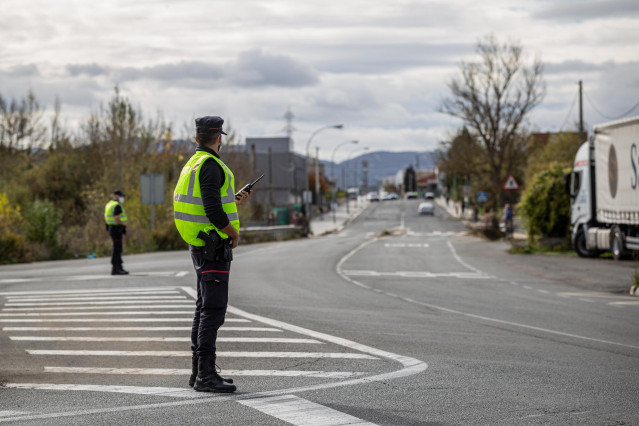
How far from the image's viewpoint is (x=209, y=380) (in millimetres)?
6262

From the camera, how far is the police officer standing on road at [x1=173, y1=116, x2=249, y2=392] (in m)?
6.17

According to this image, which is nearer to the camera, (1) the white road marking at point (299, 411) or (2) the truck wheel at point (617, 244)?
(1) the white road marking at point (299, 411)

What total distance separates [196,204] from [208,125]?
602 mm

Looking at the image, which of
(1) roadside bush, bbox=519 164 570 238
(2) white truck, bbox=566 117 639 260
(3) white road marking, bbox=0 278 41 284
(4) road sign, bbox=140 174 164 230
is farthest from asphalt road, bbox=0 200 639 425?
(4) road sign, bbox=140 174 164 230

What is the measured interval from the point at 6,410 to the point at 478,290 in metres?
12.7

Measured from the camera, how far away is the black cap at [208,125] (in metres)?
6.38

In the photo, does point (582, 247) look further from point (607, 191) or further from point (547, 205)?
point (547, 205)

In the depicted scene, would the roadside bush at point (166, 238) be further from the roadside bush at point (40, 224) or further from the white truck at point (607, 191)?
the white truck at point (607, 191)

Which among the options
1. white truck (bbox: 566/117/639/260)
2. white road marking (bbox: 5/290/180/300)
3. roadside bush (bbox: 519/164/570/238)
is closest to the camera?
white road marking (bbox: 5/290/180/300)

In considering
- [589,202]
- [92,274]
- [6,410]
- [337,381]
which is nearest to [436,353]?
[337,381]

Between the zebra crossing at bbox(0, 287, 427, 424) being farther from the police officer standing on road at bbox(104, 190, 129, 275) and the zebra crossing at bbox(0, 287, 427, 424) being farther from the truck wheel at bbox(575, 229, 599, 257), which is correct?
the truck wheel at bbox(575, 229, 599, 257)

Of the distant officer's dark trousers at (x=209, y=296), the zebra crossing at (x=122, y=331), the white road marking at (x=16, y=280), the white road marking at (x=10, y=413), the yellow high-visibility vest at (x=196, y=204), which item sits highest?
the yellow high-visibility vest at (x=196, y=204)

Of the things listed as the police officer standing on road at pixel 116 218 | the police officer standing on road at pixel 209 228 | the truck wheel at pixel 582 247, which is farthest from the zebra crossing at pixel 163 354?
the truck wheel at pixel 582 247

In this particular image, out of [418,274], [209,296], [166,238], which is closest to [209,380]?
[209,296]
